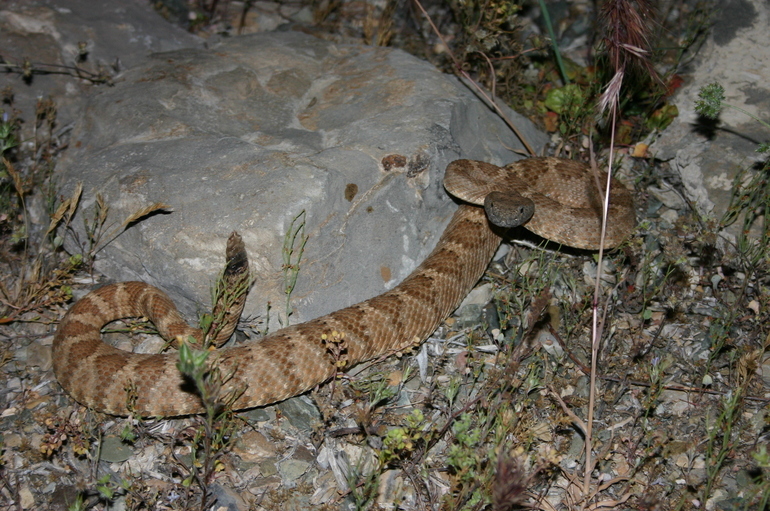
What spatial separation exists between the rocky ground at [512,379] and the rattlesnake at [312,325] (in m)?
0.19

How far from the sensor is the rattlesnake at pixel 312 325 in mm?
4754

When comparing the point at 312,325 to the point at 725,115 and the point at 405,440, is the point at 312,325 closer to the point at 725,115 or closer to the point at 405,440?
the point at 405,440

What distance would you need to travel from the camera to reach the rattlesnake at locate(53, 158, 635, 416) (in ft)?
15.6

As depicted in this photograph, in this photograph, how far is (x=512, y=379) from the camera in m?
4.79

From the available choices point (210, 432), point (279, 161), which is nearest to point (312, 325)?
point (210, 432)

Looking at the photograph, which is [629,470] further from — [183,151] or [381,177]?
[183,151]

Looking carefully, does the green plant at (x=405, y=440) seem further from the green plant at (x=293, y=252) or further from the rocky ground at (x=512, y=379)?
the green plant at (x=293, y=252)

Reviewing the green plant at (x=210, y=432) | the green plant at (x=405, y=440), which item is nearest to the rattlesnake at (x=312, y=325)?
the green plant at (x=210, y=432)

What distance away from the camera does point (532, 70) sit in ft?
27.5

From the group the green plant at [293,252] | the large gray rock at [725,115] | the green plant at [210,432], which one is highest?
the large gray rock at [725,115]

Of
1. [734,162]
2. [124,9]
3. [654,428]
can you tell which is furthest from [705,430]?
[124,9]

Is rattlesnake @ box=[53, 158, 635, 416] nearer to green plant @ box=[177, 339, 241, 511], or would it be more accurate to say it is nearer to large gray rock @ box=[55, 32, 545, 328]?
green plant @ box=[177, 339, 241, 511]

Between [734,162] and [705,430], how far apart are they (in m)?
3.35

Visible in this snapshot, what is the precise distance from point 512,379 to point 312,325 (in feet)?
5.63
